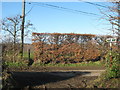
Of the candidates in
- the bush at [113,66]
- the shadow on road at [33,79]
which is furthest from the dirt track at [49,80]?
the bush at [113,66]

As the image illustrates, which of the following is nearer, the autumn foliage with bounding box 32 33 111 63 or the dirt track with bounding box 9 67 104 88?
the dirt track with bounding box 9 67 104 88

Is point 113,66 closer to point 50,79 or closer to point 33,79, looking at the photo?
point 50,79

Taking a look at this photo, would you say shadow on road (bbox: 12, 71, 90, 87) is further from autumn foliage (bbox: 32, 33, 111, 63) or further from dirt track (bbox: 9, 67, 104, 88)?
autumn foliage (bbox: 32, 33, 111, 63)

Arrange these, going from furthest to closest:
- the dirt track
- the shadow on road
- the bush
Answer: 1. the bush
2. the shadow on road
3. the dirt track

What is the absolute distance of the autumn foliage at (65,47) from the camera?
1201cm

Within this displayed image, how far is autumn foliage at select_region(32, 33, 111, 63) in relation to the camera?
473 inches

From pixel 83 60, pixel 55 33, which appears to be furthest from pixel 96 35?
pixel 55 33

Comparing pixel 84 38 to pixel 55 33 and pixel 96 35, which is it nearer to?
pixel 96 35

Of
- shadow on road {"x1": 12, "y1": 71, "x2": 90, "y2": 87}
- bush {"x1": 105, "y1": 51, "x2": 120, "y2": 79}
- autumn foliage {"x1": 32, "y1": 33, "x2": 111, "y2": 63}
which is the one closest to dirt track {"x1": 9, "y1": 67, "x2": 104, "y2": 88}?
shadow on road {"x1": 12, "y1": 71, "x2": 90, "y2": 87}

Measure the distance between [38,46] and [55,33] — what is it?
1506 mm

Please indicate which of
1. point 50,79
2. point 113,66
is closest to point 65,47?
point 50,79

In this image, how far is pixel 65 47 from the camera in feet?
40.5

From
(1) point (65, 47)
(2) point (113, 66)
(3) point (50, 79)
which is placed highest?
(1) point (65, 47)

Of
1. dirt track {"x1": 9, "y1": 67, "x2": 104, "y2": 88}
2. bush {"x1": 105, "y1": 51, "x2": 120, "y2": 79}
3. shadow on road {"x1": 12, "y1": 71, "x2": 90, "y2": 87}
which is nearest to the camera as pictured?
dirt track {"x1": 9, "y1": 67, "x2": 104, "y2": 88}
